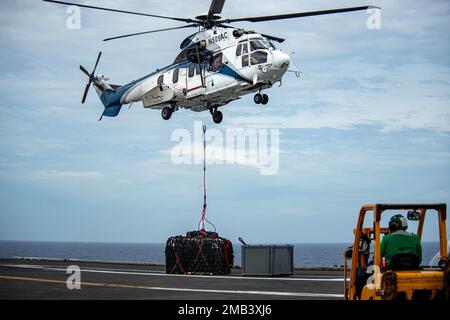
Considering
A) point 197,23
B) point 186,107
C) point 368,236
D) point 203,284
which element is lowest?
point 203,284

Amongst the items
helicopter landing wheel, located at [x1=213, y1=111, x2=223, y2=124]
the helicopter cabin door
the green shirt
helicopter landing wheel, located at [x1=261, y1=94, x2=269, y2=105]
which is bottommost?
the green shirt

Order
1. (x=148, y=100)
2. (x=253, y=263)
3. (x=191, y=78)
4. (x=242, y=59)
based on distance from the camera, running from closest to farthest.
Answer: (x=253, y=263), (x=242, y=59), (x=191, y=78), (x=148, y=100)

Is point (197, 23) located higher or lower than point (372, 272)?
higher

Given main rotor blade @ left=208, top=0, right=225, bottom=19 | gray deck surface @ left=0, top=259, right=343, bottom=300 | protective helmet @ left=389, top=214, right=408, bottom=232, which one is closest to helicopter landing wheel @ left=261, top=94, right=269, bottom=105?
main rotor blade @ left=208, top=0, right=225, bottom=19

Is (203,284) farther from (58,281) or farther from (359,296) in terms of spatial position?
(359,296)

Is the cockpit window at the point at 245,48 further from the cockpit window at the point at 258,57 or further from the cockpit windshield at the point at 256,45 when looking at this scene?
the cockpit window at the point at 258,57

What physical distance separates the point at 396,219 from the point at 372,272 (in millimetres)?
1050

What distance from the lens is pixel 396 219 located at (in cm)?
1084

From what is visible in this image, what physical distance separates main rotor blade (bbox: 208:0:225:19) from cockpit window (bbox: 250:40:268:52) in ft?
8.13

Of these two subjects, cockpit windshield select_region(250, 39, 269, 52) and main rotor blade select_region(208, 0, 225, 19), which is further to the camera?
main rotor blade select_region(208, 0, 225, 19)

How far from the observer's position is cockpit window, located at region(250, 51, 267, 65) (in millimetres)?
29281

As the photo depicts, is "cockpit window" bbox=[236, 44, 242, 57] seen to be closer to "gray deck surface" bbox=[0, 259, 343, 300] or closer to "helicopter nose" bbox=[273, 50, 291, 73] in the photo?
"helicopter nose" bbox=[273, 50, 291, 73]

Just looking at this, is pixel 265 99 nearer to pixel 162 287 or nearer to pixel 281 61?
pixel 281 61
